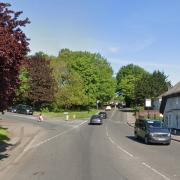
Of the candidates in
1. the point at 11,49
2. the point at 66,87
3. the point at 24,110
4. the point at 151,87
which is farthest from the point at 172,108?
the point at 151,87

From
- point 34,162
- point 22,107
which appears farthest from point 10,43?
point 22,107

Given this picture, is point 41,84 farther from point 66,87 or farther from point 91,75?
point 91,75

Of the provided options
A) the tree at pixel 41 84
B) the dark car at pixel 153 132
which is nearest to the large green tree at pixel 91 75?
the tree at pixel 41 84

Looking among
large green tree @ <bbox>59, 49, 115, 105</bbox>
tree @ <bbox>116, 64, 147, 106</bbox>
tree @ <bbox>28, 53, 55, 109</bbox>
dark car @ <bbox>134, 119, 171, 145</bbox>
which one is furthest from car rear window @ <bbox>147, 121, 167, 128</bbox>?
tree @ <bbox>116, 64, 147, 106</bbox>

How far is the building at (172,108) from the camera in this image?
68.4 meters

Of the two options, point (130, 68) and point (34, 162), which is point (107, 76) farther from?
point (34, 162)

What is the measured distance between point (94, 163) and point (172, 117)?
170ft

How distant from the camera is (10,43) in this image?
1989 cm

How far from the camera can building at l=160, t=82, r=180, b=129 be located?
2692 inches

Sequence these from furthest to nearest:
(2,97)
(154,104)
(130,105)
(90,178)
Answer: (130,105), (154,104), (2,97), (90,178)

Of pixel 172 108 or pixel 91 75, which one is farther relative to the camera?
pixel 91 75

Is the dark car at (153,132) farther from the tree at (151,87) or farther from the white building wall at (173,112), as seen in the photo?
the tree at (151,87)

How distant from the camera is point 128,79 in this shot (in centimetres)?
→ 17638

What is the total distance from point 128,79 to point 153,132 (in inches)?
5525
